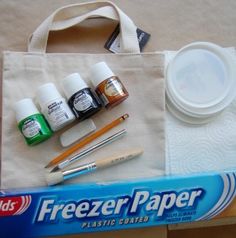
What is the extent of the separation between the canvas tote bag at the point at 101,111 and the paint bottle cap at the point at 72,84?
24mm

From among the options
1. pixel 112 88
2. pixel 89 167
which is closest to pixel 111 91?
pixel 112 88

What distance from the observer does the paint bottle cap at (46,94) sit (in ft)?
1.50

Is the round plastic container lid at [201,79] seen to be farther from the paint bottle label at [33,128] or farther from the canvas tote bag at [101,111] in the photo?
the paint bottle label at [33,128]

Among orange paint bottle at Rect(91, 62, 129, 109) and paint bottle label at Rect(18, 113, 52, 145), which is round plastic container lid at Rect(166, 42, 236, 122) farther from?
paint bottle label at Rect(18, 113, 52, 145)

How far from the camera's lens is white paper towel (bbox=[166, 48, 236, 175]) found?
1.60 feet

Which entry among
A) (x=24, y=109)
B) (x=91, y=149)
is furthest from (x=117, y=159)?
(x=24, y=109)

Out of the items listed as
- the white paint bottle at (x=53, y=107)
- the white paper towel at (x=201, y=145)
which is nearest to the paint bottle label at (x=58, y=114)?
the white paint bottle at (x=53, y=107)

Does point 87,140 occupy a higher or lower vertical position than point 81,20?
lower

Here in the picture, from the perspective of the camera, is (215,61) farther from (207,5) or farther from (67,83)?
(67,83)

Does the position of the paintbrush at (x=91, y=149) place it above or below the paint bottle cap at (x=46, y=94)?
below

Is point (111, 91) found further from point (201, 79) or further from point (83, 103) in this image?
point (201, 79)

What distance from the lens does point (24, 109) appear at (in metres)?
0.45

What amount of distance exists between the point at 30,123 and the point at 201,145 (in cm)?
24

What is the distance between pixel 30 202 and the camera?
427 mm
